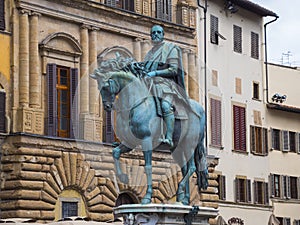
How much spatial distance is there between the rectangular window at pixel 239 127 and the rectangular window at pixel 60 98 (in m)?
10.4

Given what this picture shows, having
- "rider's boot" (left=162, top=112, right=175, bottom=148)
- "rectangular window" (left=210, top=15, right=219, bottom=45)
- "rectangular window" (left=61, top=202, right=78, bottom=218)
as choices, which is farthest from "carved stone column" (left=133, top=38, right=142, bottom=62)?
"rider's boot" (left=162, top=112, right=175, bottom=148)

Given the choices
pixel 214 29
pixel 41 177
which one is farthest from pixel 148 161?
pixel 214 29

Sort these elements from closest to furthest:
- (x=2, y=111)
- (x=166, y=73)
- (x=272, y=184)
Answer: (x=166, y=73), (x=2, y=111), (x=272, y=184)

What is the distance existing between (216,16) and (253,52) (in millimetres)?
3861

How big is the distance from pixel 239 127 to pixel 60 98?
11554 millimetres

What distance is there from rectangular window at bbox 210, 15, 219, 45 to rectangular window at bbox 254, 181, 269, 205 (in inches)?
266

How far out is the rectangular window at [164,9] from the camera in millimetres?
39575

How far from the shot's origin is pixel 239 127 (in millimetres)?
44250

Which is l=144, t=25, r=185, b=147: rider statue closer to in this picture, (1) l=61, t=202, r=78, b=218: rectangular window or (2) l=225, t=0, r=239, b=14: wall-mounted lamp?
(1) l=61, t=202, r=78, b=218: rectangular window

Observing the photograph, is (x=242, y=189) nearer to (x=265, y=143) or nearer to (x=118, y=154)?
(x=265, y=143)

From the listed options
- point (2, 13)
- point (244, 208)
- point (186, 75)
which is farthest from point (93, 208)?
point (186, 75)

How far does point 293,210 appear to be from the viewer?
48.6m

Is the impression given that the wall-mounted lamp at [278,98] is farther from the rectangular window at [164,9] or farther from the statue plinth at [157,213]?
the statue plinth at [157,213]

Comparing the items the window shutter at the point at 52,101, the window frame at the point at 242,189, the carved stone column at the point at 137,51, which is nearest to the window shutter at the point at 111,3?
the carved stone column at the point at 137,51
